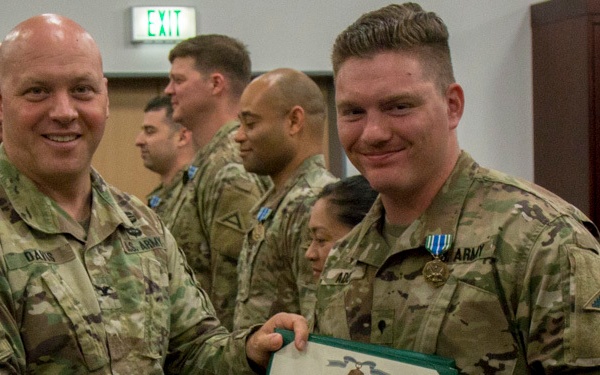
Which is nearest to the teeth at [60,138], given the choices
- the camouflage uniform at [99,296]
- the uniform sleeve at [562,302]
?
the camouflage uniform at [99,296]

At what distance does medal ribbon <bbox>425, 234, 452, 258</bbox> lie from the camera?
1739mm

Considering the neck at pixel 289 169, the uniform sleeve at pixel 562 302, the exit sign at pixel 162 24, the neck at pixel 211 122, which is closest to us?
the uniform sleeve at pixel 562 302

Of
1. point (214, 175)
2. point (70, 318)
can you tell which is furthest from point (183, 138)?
point (70, 318)

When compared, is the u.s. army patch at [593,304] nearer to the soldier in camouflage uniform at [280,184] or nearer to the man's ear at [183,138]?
the soldier in camouflage uniform at [280,184]

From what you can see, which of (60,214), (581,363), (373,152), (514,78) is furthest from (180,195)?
(514,78)

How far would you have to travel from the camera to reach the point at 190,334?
2.30 metres

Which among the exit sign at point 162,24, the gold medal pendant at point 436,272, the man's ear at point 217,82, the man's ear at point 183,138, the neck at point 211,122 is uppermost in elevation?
the exit sign at point 162,24

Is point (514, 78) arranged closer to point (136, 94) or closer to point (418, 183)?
point (136, 94)

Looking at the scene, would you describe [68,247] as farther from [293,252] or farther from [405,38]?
[293,252]

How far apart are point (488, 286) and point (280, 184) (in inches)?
75.2

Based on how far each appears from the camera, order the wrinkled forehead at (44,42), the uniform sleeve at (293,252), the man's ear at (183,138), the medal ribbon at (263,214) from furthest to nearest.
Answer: the man's ear at (183,138)
the medal ribbon at (263,214)
the uniform sleeve at (293,252)
the wrinkled forehead at (44,42)

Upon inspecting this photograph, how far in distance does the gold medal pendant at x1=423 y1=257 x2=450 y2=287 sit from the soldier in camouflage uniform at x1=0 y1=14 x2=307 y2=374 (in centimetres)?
32

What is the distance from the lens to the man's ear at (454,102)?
179 centimetres

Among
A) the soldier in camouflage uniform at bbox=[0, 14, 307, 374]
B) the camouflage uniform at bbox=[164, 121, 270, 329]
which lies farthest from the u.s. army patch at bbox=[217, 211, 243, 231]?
the soldier in camouflage uniform at bbox=[0, 14, 307, 374]
